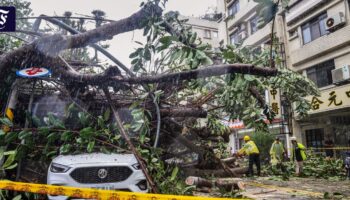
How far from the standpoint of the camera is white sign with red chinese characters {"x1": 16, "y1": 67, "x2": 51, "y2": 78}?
5.90 metres

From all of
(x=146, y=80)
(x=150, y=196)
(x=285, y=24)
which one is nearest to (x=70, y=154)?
(x=146, y=80)

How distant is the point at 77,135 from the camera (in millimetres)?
5844

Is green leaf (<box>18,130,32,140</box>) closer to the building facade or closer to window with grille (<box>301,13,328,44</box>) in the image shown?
the building facade

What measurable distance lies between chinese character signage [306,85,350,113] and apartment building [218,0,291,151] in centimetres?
267

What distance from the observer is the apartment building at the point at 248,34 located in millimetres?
21438

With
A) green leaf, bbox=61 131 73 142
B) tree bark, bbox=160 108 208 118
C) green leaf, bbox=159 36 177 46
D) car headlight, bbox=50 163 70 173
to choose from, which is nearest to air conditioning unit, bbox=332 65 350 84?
tree bark, bbox=160 108 208 118

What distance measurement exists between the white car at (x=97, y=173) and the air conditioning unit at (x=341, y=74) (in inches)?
570

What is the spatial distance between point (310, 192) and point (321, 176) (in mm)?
4620

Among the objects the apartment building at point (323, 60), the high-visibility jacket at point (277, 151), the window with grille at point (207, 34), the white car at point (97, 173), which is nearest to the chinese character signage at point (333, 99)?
the apartment building at point (323, 60)

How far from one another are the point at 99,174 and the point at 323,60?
16.8 m

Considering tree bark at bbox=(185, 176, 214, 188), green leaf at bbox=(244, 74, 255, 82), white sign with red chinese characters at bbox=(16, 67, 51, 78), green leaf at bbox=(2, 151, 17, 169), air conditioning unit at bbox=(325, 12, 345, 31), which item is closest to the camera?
green leaf at bbox=(244, 74, 255, 82)

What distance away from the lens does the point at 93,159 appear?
5320mm

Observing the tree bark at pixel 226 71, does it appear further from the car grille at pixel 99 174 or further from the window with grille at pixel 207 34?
the window with grille at pixel 207 34

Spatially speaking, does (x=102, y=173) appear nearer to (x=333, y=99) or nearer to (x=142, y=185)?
(x=142, y=185)
